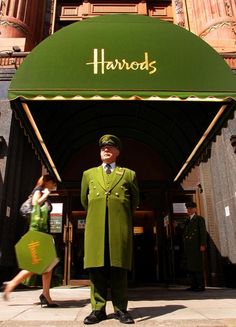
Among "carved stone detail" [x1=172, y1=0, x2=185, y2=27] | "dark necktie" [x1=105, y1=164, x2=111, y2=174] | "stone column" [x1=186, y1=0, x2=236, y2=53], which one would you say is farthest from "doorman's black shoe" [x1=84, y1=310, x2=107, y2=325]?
"carved stone detail" [x1=172, y1=0, x2=185, y2=27]

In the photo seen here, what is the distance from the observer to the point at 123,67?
532 centimetres

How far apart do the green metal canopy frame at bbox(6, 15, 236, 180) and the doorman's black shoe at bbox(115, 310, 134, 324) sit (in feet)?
9.85

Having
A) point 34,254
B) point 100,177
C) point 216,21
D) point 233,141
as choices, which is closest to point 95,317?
point 34,254

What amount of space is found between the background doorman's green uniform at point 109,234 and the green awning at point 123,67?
5.69ft

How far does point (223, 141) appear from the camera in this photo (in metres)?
8.87

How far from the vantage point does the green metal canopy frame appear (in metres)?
5.00

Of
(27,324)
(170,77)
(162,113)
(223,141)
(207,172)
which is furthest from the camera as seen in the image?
(207,172)

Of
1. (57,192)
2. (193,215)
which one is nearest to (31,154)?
(57,192)

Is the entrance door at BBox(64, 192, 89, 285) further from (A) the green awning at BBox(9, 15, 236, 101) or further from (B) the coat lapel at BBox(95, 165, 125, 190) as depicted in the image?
(B) the coat lapel at BBox(95, 165, 125, 190)

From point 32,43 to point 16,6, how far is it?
1496 mm

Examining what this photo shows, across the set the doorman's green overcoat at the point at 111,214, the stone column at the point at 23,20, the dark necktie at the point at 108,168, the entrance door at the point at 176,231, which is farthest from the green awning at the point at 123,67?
the stone column at the point at 23,20

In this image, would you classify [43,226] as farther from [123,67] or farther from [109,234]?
[123,67]

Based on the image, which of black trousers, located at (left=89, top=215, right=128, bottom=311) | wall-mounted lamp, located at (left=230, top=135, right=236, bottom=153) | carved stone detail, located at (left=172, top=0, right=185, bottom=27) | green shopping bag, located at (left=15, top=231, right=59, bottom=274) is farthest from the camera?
carved stone detail, located at (left=172, top=0, right=185, bottom=27)

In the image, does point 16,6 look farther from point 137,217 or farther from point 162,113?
point 137,217
